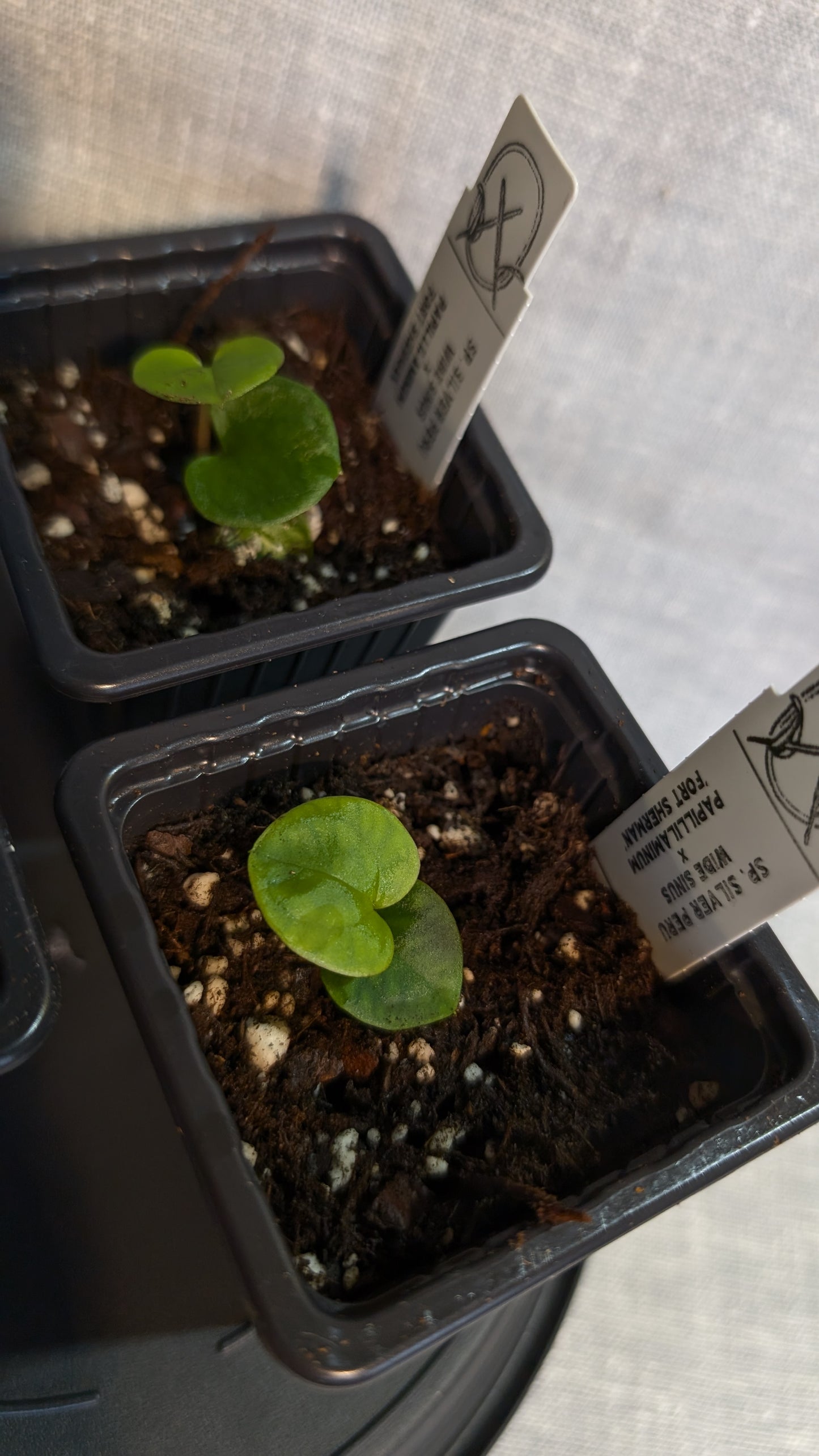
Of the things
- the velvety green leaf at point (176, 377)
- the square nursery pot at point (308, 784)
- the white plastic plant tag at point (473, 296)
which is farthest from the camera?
the velvety green leaf at point (176, 377)

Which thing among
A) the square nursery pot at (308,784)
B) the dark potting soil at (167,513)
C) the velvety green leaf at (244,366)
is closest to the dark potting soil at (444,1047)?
the square nursery pot at (308,784)

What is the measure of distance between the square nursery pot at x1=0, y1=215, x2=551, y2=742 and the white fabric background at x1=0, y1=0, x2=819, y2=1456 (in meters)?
0.05

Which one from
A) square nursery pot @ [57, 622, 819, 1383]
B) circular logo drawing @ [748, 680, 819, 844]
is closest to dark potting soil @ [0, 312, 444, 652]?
square nursery pot @ [57, 622, 819, 1383]

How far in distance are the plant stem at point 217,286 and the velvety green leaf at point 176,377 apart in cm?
6

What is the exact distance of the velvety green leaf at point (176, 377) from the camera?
26.3 inches

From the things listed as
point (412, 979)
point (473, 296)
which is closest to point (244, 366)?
point (473, 296)

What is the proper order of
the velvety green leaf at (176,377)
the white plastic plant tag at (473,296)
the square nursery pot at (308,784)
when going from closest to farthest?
the square nursery pot at (308,784), the white plastic plant tag at (473,296), the velvety green leaf at (176,377)

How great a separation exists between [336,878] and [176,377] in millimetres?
352

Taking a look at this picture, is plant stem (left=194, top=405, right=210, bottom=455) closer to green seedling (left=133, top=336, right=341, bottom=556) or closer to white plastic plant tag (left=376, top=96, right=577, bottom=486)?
green seedling (left=133, top=336, right=341, bottom=556)

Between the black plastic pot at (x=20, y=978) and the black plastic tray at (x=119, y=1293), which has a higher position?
the black plastic pot at (x=20, y=978)

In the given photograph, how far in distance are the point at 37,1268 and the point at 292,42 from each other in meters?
0.77

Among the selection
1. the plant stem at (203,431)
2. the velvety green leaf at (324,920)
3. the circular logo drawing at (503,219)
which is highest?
the circular logo drawing at (503,219)

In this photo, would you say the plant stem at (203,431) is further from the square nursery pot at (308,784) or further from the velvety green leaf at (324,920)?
the velvety green leaf at (324,920)

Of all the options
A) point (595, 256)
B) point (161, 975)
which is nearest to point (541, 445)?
point (595, 256)
